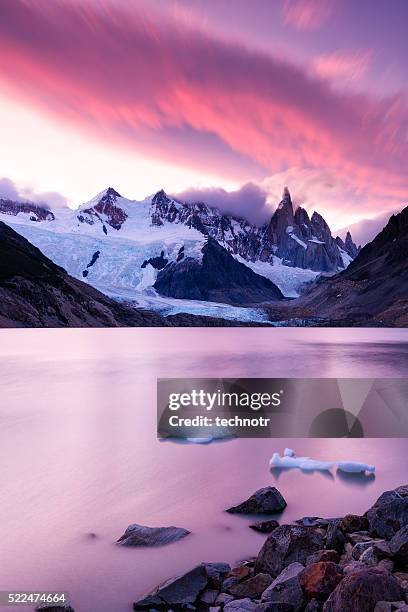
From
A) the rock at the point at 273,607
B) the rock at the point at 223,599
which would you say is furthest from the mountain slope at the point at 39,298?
the rock at the point at 273,607

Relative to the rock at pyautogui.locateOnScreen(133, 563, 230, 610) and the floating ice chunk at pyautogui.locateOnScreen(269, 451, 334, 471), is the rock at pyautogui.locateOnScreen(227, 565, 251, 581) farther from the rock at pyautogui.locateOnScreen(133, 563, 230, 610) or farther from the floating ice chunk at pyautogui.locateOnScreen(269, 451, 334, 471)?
the floating ice chunk at pyautogui.locateOnScreen(269, 451, 334, 471)

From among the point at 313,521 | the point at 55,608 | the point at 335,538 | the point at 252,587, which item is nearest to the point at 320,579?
the point at 252,587

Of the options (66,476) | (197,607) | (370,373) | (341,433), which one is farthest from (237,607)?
(370,373)

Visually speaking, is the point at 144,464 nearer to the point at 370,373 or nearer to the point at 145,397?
the point at 145,397

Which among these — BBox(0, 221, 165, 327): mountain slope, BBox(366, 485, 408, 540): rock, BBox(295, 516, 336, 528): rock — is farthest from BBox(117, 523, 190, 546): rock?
BBox(0, 221, 165, 327): mountain slope

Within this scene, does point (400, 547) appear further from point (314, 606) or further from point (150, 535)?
point (150, 535)
